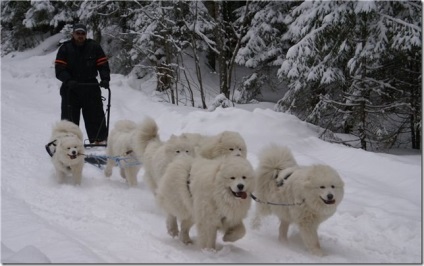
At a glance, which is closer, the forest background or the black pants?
the black pants

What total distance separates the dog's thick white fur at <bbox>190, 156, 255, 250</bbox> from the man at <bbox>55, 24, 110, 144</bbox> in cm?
437

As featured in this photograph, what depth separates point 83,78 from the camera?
8.11 metres

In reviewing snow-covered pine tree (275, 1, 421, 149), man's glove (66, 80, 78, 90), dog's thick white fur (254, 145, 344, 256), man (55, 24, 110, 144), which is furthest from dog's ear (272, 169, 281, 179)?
snow-covered pine tree (275, 1, 421, 149)

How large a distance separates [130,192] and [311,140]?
13.8 ft

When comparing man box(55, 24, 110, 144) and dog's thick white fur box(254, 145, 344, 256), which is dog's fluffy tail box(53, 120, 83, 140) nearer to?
man box(55, 24, 110, 144)

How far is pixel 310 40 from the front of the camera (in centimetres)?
898

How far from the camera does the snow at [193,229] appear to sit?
3.85m

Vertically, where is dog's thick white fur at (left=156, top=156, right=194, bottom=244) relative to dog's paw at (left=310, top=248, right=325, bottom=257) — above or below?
above

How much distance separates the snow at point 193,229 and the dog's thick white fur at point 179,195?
24cm

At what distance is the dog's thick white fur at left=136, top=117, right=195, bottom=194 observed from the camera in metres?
5.05

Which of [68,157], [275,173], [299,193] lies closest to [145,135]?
[68,157]

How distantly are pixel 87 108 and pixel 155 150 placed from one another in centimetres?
344

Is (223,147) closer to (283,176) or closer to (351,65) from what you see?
(283,176)

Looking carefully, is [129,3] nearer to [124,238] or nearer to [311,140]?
[311,140]
